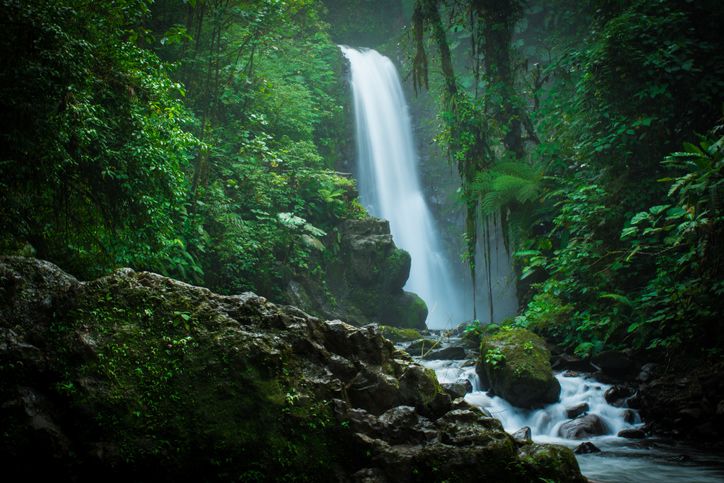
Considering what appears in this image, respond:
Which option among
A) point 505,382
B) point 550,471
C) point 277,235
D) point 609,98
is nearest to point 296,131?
point 277,235

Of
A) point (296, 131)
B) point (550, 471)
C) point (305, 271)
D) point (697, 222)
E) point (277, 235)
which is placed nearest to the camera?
point (550, 471)

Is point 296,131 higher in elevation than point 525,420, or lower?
higher

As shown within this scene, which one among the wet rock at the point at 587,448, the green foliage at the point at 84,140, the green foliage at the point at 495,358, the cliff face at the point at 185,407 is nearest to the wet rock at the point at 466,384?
the green foliage at the point at 495,358

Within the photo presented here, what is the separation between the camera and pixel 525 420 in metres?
5.64

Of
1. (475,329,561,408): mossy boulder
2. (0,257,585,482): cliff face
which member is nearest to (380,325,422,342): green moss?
(475,329,561,408): mossy boulder

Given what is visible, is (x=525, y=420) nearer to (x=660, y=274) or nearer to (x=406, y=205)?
(x=660, y=274)

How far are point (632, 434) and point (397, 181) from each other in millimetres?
16515

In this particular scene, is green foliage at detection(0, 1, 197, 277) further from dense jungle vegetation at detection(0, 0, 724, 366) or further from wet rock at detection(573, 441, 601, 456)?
wet rock at detection(573, 441, 601, 456)

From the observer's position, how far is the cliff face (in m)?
2.28

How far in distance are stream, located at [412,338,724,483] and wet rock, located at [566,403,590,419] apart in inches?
3.2

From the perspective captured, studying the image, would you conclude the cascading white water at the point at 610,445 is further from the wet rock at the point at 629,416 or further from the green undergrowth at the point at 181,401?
the green undergrowth at the point at 181,401

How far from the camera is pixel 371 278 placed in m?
12.6

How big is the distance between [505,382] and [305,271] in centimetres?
634

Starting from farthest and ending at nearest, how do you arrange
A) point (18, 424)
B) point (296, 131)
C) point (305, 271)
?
point (296, 131) → point (305, 271) → point (18, 424)
